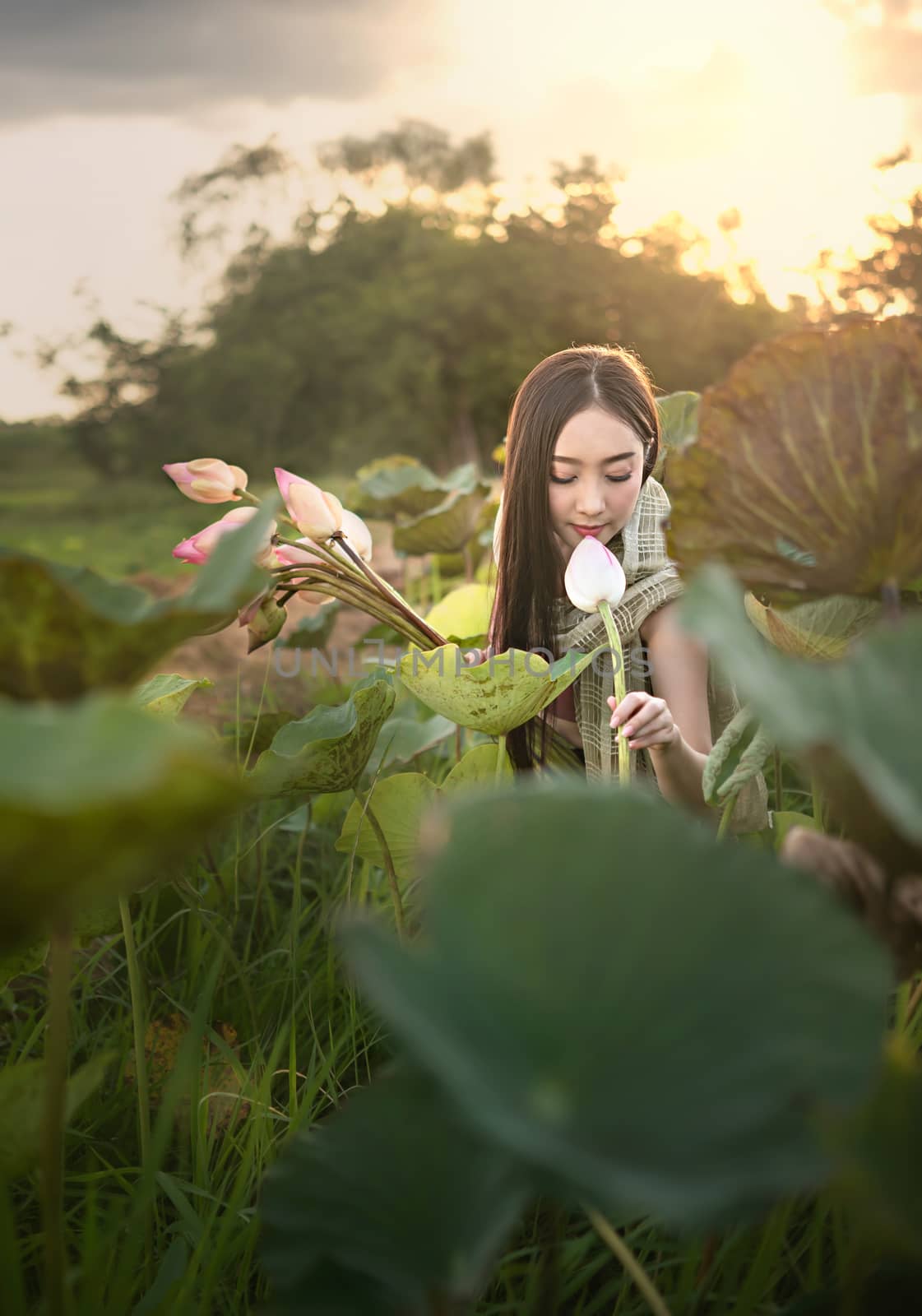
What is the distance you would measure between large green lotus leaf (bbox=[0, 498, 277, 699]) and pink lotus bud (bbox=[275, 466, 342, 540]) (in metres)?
0.40

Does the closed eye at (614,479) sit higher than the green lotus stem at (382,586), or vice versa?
the closed eye at (614,479)

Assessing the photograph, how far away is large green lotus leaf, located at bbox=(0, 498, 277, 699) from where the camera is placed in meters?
0.32

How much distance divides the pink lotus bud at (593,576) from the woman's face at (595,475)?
49 centimetres

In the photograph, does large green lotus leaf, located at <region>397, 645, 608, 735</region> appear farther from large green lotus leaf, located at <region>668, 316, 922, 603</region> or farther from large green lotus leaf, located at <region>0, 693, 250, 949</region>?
large green lotus leaf, located at <region>0, 693, 250, 949</region>

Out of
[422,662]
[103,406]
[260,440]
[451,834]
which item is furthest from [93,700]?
[103,406]

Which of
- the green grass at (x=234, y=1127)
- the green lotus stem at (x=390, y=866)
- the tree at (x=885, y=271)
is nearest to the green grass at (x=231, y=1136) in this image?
the green grass at (x=234, y=1127)

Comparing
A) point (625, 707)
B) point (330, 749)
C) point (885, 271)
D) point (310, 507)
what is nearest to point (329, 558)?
point (310, 507)

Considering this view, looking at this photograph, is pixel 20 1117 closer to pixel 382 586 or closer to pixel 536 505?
pixel 382 586

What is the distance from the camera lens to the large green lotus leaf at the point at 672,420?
1.32 metres

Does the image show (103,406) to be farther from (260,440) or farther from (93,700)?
(93,700)

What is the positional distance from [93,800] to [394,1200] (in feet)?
0.50

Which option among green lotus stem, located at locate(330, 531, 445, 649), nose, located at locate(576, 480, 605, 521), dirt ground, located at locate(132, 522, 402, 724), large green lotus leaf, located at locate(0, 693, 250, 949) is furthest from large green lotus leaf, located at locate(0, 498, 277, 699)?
dirt ground, located at locate(132, 522, 402, 724)

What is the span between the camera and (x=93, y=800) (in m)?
0.22

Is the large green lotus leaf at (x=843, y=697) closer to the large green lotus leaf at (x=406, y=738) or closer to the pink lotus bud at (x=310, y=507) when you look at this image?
the pink lotus bud at (x=310, y=507)
